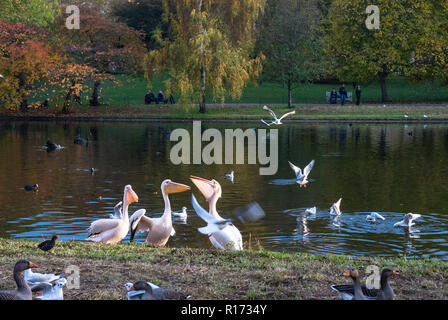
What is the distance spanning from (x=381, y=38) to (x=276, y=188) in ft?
131

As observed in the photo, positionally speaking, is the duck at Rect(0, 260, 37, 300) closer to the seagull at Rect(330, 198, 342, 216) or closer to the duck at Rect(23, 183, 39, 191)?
the seagull at Rect(330, 198, 342, 216)

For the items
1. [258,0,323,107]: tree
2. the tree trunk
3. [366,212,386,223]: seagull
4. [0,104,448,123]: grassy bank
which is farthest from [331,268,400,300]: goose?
the tree trunk

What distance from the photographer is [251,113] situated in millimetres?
46438

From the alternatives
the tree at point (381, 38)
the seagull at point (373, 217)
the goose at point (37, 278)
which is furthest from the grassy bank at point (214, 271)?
the tree at point (381, 38)

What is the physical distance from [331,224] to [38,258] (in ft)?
24.7

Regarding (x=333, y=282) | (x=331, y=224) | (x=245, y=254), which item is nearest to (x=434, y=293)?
(x=333, y=282)

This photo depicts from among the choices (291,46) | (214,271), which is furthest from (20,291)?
(291,46)

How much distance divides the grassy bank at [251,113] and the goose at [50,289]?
122 ft

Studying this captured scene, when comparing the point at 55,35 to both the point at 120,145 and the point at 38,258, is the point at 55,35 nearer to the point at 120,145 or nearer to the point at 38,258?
the point at 120,145

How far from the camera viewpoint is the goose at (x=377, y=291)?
258 inches

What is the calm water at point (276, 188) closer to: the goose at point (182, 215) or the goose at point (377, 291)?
the goose at point (182, 215)

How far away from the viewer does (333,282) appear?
7715 millimetres

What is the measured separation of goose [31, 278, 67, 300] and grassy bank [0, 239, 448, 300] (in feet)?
1.06

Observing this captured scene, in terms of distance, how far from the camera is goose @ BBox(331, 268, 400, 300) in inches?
258
